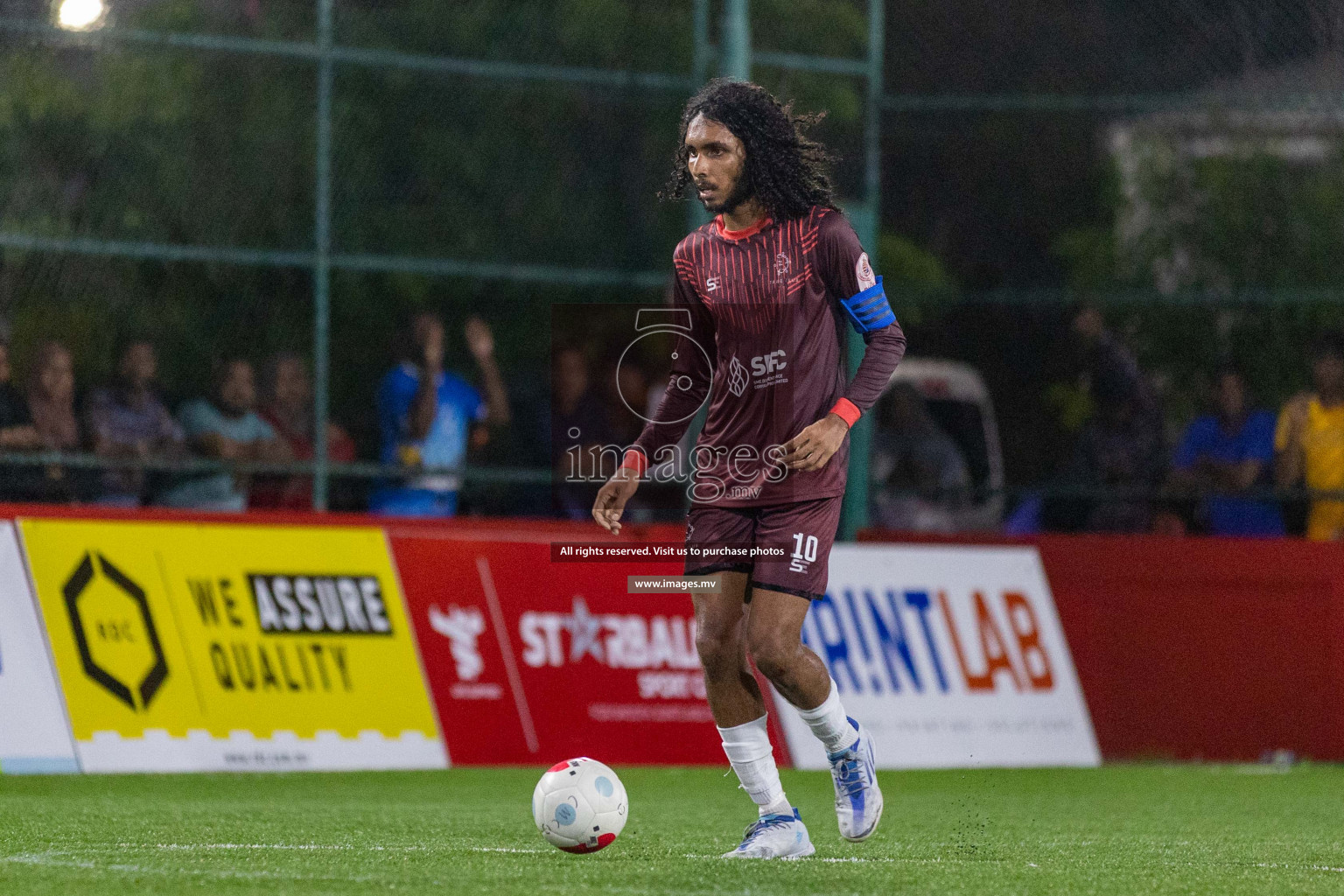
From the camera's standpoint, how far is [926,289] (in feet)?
40.4

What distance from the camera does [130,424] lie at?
34.2 feet

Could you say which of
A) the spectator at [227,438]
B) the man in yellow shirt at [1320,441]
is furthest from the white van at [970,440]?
the spectator at [227,438]

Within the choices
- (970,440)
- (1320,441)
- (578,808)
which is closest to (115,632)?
(578,808)

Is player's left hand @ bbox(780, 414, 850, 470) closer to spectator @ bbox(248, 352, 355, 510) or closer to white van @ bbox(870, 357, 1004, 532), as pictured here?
spectator @ bbox(248, 352, 355, 510)

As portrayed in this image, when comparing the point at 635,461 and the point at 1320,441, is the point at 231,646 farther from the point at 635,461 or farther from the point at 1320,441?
the point at 1320,441

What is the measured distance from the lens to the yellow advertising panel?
9.52 meters

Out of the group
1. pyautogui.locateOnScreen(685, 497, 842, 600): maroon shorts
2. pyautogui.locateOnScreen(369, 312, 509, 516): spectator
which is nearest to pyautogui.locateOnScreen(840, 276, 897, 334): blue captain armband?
pyautogui.locateOnScreen(685, 497, 842, 600): maroon shorts

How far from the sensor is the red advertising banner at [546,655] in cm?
1031

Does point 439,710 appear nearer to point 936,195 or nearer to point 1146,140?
point 936,195

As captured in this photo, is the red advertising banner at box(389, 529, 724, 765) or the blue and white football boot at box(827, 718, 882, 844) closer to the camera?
the blue and white football boot at box(827, 718, 882, 844)

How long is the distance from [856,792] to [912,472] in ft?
20.6

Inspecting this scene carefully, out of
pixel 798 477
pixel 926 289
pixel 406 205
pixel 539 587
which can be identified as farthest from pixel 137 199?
Answer: pixel 798 477

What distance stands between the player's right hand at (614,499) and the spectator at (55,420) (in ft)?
15.7

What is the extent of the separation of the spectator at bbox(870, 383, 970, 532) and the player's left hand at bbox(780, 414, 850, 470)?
6.34m
